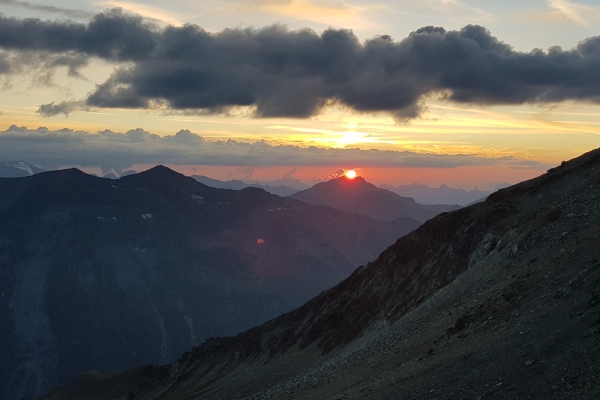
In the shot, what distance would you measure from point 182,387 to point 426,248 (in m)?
77.7

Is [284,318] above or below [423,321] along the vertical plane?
below

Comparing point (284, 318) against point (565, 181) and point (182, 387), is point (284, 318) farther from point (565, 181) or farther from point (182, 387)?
point (565, 181)

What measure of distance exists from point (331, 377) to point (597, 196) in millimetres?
33806

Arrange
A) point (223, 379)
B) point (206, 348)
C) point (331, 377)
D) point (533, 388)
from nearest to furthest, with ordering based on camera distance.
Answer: point (533, 388)
point (331, 377)
point (223, 379)
point (206, 348)

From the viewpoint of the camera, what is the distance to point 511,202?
2992 inches

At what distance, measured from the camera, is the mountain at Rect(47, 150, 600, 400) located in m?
33.3

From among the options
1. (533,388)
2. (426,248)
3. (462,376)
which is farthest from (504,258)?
(426,248)

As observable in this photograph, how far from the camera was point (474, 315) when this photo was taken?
46.8 meters

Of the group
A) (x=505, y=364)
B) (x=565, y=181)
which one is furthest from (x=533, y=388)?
(x=565, y=181)

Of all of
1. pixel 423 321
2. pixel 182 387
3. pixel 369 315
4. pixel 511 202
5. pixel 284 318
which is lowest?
pixel 182 387

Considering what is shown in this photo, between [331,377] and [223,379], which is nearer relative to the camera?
[331,377]

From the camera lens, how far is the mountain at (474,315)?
33344mm

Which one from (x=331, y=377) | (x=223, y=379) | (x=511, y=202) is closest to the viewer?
(x=331, y=377)

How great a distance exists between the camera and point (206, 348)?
500ft
